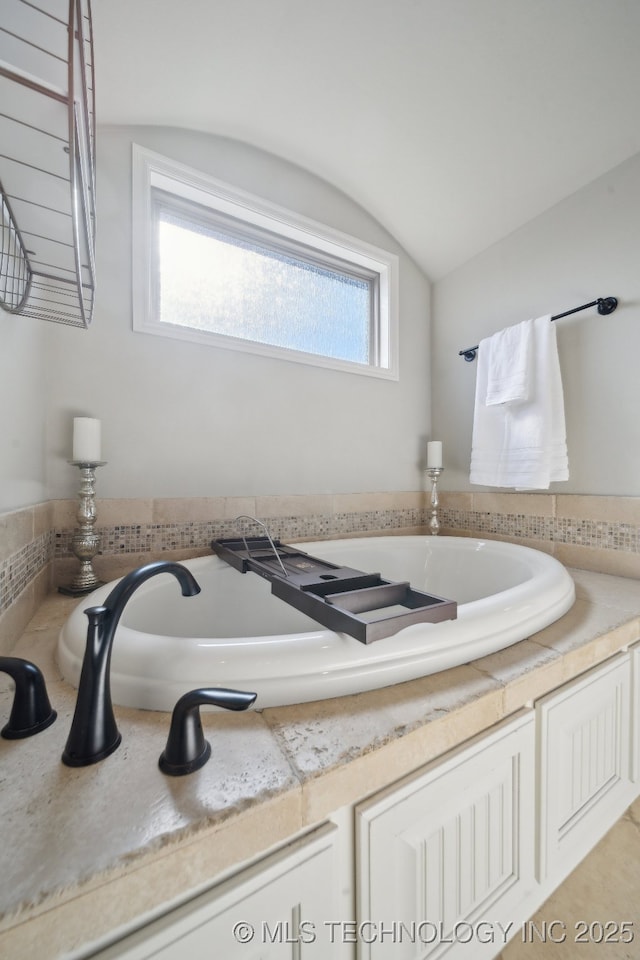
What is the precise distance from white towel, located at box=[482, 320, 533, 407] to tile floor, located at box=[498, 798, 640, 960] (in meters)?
1.41

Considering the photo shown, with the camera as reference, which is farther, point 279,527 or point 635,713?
point 279,527

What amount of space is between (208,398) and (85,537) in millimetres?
666

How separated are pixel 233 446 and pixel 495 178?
63.7 inches

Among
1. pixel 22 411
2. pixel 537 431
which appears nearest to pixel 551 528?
pixel 537 431

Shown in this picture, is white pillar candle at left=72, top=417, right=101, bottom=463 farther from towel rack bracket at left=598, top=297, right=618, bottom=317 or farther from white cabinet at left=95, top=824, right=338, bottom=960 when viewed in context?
towel rack bracket at left=598, top=297, right=618, bottom=317

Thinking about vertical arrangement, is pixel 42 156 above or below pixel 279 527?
above

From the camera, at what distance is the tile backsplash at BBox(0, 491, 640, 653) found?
87 centimetres

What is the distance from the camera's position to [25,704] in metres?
0.46

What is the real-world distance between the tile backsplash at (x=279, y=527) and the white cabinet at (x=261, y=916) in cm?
60

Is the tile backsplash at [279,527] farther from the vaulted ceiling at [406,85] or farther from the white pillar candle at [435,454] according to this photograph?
the vaulted ceiling at [406,85]

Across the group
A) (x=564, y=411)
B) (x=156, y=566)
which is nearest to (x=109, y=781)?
(x=156, y=566)

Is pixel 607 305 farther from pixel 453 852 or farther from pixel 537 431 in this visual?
pixel 453 852

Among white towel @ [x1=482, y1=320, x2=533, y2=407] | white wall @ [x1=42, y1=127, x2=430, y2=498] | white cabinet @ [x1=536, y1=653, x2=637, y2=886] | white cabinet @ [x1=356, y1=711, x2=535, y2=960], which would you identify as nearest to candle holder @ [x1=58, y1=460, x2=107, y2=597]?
white wall @ [x1=42, y1=127, x2=430, y2=498]

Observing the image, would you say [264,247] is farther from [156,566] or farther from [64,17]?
[156,566]
